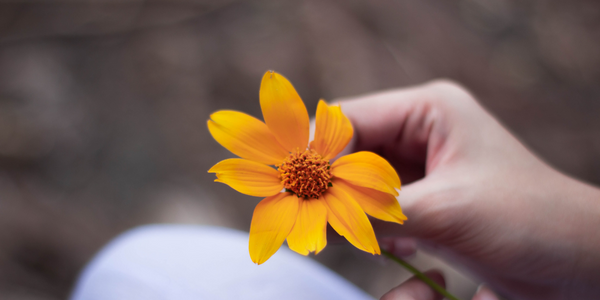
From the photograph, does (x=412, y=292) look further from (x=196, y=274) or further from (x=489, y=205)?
(x=196, y=274)

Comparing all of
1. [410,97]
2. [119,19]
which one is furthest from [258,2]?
[410,97]

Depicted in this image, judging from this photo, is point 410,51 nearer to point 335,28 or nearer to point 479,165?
point 335,28

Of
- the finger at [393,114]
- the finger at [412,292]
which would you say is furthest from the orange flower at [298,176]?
the finger at [393,114]

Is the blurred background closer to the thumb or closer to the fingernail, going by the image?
the fingernail

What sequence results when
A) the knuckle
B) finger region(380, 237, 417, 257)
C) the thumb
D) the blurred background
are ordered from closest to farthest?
the thumb, the knuckle, finger region(380, 237, 417, 257), the blurred background

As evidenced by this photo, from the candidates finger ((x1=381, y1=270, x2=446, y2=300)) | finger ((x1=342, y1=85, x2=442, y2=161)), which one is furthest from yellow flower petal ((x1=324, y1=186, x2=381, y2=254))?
finger ((x1=342, y1=85, x2=442, y2=161))

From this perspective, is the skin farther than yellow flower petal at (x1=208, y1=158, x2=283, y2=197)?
Yes

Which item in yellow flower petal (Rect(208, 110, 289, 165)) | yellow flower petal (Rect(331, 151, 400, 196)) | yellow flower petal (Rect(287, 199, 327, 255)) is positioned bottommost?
yellow flower petal (Rect(287, 199, 327, 255))

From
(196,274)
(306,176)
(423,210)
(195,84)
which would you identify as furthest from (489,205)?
(195,84)
